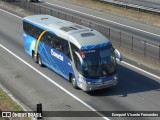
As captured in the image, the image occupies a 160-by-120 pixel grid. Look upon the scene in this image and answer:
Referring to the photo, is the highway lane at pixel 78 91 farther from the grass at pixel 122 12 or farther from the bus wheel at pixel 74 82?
the grass at pixel 122 12

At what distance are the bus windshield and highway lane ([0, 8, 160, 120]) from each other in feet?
4.41

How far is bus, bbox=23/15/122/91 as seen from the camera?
2209 cm

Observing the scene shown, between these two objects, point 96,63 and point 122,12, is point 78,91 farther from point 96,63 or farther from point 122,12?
point 122,12

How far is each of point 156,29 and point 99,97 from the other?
70.3 feet

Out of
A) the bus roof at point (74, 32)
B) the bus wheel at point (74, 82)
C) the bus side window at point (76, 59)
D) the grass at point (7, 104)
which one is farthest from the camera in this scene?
the bus wheel at point (74, 82)

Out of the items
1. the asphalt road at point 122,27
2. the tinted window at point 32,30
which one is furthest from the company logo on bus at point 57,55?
the asphalt road at point 122,27

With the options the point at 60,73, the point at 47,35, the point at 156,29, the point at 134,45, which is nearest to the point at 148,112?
the point at 60,73

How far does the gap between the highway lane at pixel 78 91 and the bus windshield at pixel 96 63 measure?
1.34m

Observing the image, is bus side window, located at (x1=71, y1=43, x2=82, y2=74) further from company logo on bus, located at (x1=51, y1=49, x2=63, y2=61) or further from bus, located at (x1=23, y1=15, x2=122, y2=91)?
company logo on bus, located at (x1=51, y1=49, x2=63, y2=61)

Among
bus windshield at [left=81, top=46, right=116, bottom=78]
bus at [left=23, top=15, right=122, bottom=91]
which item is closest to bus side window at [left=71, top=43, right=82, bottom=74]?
bus at [left=23, top=15, right=122, bottom=91]

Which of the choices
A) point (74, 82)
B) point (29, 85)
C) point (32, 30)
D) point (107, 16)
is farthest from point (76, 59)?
point (107, 16)

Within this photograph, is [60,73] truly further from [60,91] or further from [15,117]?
[15,117]

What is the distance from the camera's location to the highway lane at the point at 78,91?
21.0m

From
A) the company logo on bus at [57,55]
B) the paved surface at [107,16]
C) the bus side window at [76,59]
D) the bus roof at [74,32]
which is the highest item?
the bus roof at [74,32]
